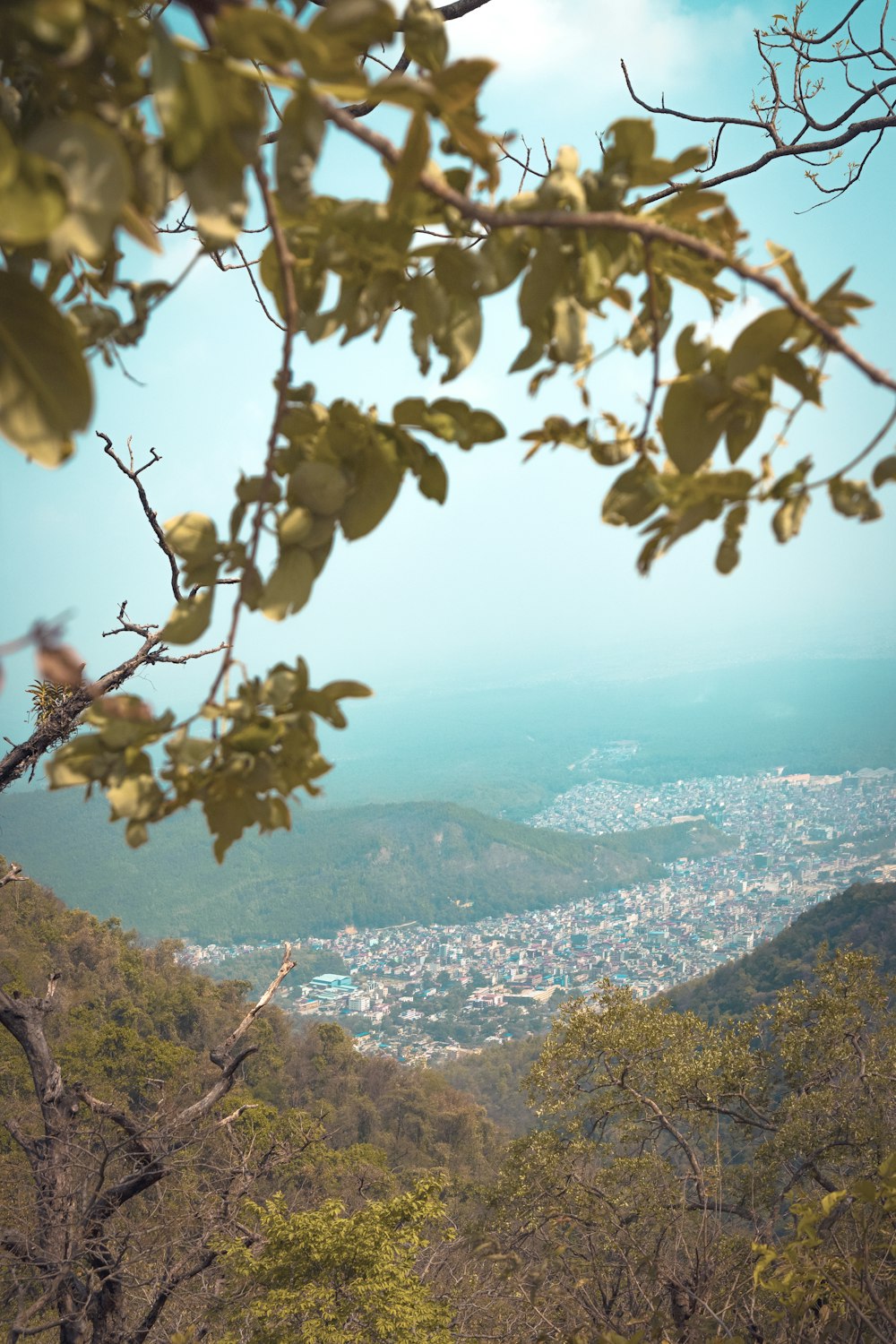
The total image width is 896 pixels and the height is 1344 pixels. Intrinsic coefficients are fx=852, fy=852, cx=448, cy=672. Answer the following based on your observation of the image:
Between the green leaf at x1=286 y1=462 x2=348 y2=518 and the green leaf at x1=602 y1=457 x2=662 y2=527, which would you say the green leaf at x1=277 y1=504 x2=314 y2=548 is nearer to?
the green leaf at x1=286 y1=462 x2=348 y2=518

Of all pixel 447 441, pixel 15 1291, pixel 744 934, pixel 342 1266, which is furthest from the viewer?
pixel 744 934

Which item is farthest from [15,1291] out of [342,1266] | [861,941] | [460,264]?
[861,941]

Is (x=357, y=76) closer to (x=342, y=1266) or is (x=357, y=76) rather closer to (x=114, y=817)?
(x=114, y=817)

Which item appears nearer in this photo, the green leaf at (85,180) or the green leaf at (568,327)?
the green leaf at (85,180)

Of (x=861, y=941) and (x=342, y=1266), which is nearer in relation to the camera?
(x=342, y=1266)

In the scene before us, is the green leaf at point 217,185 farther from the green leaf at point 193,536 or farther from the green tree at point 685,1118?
the green tree at point 685,1118

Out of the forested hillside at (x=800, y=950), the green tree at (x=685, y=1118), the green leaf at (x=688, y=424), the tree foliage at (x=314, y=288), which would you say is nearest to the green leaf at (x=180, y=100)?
the tree foliage at (x=314, y=288)
